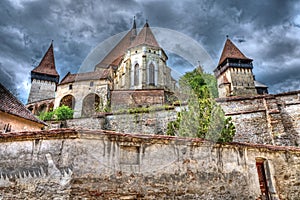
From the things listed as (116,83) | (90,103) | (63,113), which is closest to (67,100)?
(90,103)

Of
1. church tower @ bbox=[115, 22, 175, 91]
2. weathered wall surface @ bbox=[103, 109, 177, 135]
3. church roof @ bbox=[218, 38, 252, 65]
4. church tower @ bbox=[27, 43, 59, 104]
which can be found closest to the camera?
weathered wall surface @ bbox=[103, 109, 177, 135]

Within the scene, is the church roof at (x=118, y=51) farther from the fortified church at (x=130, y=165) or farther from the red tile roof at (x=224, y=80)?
the fortified church at (x=130, y=165)

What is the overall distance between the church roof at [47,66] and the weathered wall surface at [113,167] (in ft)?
127

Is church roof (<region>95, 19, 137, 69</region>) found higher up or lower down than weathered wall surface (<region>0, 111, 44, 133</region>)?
higher up

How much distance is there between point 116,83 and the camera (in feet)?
114

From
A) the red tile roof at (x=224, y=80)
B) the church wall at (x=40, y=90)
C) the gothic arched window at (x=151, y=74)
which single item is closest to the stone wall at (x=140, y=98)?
the gothic arched window at (x=151, y=74)

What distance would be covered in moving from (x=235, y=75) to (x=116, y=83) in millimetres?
18397

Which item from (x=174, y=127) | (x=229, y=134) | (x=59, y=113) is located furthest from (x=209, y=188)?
(x=59, y=113)

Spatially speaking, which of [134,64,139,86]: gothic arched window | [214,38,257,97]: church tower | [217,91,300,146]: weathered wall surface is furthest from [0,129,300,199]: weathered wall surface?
[214,38,257,97]: church tower

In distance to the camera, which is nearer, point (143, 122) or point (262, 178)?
point (262, 178)

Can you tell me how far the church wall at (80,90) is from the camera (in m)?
27.9

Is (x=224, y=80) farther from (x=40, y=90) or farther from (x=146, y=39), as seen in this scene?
(x=40, y=90)

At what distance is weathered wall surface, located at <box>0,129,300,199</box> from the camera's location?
16.2 ft

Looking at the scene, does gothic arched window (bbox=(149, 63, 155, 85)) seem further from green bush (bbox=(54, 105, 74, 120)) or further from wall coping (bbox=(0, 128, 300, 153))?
wall coping (bbox=(0, 128, 300, 153))
